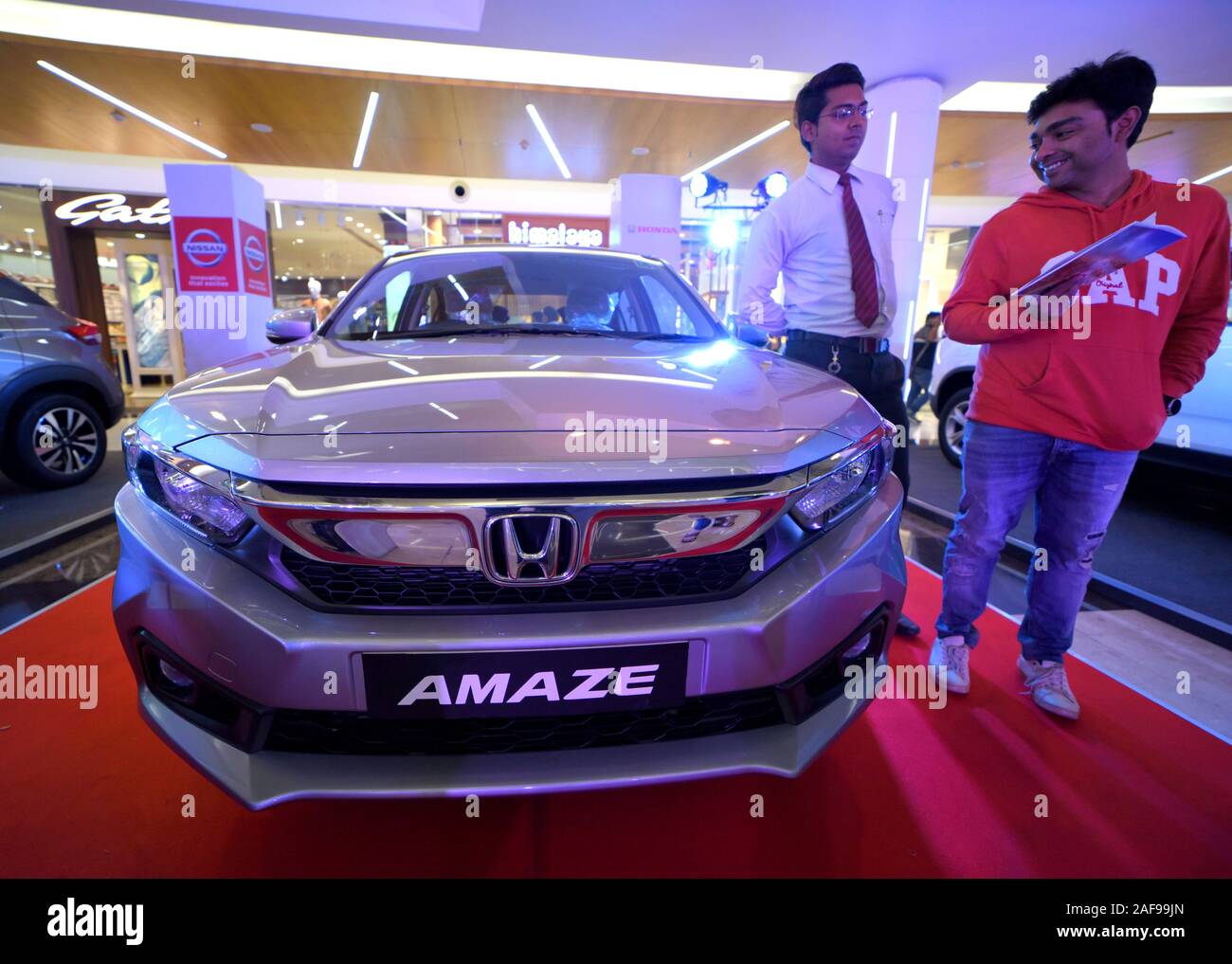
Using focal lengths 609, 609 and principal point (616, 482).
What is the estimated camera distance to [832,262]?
190 centimetres

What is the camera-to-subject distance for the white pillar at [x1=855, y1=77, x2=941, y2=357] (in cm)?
516

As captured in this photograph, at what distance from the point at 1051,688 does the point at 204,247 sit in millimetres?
7243

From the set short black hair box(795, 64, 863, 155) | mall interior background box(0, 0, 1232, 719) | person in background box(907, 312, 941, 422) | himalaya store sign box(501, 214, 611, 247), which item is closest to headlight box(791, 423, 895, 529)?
short black hair box(795, 64, 863, 155)

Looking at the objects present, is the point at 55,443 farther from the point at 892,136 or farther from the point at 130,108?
the point at 892,136

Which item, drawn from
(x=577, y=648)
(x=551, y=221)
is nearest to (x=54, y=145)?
(x=551, y=221)

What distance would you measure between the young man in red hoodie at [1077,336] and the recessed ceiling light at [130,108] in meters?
8.15

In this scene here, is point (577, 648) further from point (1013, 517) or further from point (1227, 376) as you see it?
point (1227, 376)

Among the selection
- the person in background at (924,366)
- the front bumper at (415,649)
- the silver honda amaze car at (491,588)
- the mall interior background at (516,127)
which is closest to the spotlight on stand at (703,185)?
the mall interior background at (516,127)

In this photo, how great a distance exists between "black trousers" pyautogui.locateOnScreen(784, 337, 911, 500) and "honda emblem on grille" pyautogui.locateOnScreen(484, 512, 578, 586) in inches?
52.6

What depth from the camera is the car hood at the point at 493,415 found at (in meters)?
0.89

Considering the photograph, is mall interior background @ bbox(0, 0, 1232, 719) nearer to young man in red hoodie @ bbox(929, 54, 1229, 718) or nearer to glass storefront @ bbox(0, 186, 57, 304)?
Result: glass storefront @ bbox(0, 186, 57, 304)

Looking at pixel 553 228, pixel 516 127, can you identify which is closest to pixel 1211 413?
pixel 516 127

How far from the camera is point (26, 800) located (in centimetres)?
133
